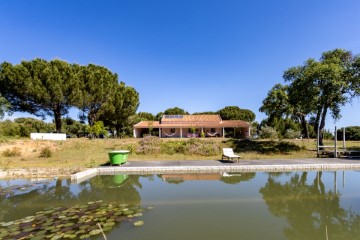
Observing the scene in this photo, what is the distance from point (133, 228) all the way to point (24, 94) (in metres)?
25.2

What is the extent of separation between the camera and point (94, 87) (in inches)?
1017

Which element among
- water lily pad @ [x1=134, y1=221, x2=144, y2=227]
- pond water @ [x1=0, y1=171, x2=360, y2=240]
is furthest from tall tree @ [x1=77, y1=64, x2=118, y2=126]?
water lily pad @ [x1=134, y1=221, x2=144, y2=227]

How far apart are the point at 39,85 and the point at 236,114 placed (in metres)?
36.4

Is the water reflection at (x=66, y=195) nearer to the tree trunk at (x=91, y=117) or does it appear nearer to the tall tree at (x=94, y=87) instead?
the tall tree at (x=94, y=87)

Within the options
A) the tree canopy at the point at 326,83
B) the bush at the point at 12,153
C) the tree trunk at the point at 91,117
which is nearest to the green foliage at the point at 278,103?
the tree canopy at the point at 326,83

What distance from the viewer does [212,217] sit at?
5.11 m

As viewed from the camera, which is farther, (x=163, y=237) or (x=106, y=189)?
(x=106, y=189)

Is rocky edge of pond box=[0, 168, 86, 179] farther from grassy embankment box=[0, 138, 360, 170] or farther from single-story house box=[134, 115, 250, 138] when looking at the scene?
single-story house box=[134, 115, 250, 138]

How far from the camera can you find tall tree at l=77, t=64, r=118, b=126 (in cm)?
2566

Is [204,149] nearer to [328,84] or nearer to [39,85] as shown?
[328,84]

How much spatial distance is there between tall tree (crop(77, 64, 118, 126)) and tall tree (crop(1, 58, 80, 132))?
4.44ft

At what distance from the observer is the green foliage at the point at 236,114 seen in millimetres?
47531

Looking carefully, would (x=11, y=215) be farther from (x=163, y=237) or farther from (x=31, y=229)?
(x=163, y=237)

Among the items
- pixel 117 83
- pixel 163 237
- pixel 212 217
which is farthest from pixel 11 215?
pixel 117 83
